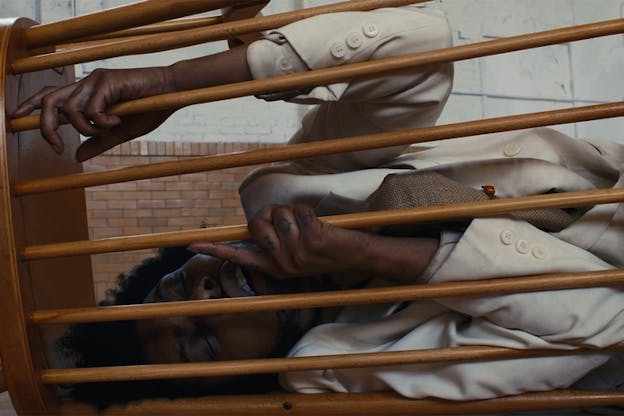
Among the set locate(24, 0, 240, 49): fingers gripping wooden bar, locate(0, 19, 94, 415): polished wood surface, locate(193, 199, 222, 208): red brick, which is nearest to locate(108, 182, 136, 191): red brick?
locate(193, 199, 222, 208): red brick

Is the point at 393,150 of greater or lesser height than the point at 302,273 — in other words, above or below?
above

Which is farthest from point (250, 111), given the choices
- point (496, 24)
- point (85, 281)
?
point (85, 281)

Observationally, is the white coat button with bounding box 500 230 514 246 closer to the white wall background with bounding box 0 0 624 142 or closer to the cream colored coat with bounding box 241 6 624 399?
the cream colored coat with bounding box 241 6 624 399

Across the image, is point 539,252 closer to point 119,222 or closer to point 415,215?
point 415,215

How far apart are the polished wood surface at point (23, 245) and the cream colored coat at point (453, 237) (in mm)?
370

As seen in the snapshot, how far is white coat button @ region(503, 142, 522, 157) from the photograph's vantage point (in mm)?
1304

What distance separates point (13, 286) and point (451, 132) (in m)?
0.67

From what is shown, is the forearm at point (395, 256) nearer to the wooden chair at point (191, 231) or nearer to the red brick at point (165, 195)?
the wooden chair at point (191, 231)

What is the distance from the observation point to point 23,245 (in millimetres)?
1129

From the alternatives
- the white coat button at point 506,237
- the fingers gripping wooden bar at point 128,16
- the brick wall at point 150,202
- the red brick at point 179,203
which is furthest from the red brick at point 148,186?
the white coat button at point 506,237

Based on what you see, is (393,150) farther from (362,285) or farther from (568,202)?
(568,202)

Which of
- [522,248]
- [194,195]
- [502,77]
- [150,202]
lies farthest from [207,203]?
[522,248]

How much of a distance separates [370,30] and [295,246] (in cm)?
33

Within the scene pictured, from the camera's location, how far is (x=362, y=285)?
4.25ft
